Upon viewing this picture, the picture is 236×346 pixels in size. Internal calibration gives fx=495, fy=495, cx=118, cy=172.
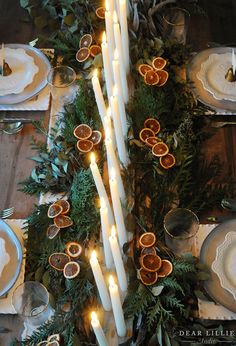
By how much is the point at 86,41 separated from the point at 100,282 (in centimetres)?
91

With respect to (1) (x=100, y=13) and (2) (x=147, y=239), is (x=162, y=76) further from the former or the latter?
(2) (x=147, y=239)

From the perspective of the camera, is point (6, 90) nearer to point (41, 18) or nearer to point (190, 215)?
point (41, 18)

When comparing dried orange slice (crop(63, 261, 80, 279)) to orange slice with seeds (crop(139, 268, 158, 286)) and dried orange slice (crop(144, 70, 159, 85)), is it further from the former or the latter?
dried orange slice (crop(144, 70, 159, 85))

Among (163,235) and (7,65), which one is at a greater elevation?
(7,65)

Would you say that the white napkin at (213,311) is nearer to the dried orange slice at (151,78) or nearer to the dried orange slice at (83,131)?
the dried orange slice at (83,131)

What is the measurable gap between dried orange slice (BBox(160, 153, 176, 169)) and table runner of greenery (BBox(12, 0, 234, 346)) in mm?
14

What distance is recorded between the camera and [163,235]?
1204 millimetres

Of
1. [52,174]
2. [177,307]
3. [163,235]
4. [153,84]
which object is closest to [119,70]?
[153,84]

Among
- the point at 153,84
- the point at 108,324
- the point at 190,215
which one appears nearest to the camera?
the point at 108,324

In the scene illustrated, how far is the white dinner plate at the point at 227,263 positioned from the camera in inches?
44.4

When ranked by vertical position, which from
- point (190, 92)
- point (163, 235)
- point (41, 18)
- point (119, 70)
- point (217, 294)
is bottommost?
point (217, 294)

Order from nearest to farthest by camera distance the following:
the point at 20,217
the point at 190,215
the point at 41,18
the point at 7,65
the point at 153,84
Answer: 1. the point at 190,215
2. the point at 20,217
3. the point at 153,84
4. the point at 7,65
5. the point at 41,18

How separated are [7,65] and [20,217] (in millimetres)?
530

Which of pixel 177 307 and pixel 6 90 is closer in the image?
pixel 177 307
